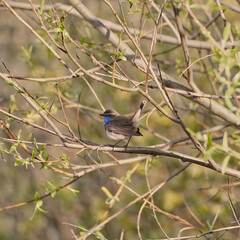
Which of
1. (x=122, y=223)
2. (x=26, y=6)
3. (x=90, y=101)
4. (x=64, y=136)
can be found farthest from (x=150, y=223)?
(x=64, y=136)

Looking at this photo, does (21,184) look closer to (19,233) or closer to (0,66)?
(19,233)

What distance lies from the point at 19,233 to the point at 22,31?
4.83 meters

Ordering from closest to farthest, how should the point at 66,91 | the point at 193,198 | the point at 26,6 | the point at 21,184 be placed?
1. the point at 26,6
2. the point at 66,91
3. the point at 193,198
4. the point at 21,184

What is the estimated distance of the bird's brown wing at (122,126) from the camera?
521 centimetres

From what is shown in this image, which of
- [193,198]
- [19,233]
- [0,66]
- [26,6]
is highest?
[26,6]

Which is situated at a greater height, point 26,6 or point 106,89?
point 26,6

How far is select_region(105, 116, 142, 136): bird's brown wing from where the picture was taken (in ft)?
17.1

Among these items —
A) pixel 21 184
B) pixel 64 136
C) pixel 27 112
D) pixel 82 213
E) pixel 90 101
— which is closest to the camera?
pixel 64 136

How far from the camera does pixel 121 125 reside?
5391 mm

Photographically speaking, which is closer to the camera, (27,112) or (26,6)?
(26,6)

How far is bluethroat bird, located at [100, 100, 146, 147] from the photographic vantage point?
17.1 feet

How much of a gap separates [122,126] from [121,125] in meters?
0.03

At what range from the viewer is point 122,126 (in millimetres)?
5359

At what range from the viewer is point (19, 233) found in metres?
11.2
